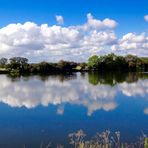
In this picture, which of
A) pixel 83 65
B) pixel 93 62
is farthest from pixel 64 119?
pixel 83 65

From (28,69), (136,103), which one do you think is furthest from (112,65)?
(136,103)

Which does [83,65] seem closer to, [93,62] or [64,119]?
[93,62]

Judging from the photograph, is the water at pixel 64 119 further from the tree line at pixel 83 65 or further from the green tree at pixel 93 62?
the green tree at pixel 93 62

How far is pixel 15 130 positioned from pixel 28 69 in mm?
82718

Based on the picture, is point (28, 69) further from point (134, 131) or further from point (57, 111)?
point (134, 131)

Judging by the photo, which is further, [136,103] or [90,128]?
[136,103]

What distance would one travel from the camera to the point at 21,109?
948 inches

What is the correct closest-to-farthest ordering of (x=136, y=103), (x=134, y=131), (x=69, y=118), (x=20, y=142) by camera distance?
1. (x=20, y=142)
2. (x=134, y=131)
3. (x=69, y=118)
4. (x=136, y=103)

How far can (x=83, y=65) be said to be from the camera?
12006 cm

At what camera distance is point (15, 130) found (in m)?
16.7

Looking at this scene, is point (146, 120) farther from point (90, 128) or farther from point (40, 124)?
point (40, 124)

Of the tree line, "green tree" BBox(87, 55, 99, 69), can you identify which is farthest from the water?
"green tree" BBox(87, 55, 99, 69)

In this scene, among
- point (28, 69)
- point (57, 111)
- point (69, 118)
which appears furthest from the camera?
point (28, 69)

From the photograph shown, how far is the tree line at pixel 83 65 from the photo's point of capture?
9888cm
